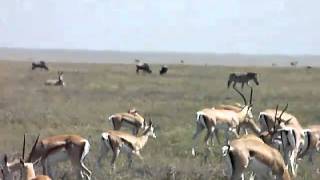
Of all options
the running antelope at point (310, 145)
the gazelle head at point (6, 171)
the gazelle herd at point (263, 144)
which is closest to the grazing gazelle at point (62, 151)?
the gazelle head at point (6, 171)

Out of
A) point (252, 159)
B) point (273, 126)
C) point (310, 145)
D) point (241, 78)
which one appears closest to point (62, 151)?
point (252, 159)

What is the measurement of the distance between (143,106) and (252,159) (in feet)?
Answer: 55.7

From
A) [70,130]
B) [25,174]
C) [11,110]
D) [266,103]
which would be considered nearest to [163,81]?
[266,103]

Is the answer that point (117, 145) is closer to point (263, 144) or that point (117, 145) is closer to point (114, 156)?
point (114, 156)

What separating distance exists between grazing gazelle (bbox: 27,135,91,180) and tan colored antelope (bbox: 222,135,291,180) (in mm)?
3039

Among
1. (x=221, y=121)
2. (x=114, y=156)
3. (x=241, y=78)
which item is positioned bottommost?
(x=241, y=78)

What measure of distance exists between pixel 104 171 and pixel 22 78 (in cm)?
3066

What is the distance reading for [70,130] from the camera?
20578 millimetres

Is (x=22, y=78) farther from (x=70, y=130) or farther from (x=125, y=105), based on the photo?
(x=70, y=130)

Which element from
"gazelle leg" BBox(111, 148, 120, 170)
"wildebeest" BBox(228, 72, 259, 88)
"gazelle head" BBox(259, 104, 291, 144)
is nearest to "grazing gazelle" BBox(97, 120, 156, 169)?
"gazelle leg" BBox(111, 148, 120, 170)

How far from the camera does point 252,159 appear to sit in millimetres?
11469

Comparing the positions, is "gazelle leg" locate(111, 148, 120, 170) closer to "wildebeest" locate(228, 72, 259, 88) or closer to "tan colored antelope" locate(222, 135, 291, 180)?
"tan colored antelope" locate(222, 135, 291, 180)

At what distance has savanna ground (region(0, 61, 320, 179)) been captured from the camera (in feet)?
49.7

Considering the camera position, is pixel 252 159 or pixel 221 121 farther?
pixel 221 121
